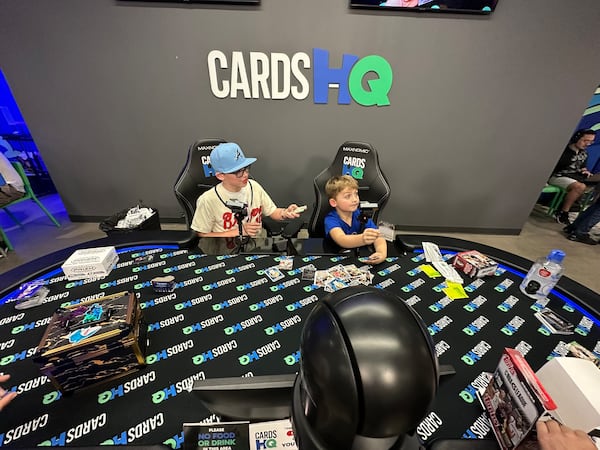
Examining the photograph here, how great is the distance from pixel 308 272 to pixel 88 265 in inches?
34.6

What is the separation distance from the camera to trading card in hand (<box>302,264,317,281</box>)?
1109 millimetres

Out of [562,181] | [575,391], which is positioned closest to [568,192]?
[562,181]

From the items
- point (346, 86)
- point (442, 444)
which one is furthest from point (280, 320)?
point (346, 86)

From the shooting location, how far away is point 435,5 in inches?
79.3

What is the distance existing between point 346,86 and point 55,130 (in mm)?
2718

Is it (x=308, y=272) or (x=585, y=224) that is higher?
(x=308, y=272)

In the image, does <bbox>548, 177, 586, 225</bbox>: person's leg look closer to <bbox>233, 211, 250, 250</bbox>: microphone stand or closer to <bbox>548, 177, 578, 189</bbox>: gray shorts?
<bbox>548, 177, 578, 189</bbox>: gray shorts

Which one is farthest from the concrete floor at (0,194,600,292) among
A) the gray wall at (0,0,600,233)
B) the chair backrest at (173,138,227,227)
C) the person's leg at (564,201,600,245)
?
the chair backrest at (173,138,227,227)

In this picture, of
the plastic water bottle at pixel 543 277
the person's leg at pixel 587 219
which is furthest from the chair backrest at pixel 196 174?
the person's leg at pixel 587 219

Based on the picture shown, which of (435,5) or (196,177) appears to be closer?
(196,177)

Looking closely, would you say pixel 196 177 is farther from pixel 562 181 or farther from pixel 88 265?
pixel 562 181

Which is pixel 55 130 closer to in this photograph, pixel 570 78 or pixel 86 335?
pixel 86 335

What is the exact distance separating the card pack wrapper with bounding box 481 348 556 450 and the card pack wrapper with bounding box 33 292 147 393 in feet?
2.92

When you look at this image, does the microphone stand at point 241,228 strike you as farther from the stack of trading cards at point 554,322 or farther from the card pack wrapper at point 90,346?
the stack of trading cards at point 554,322
